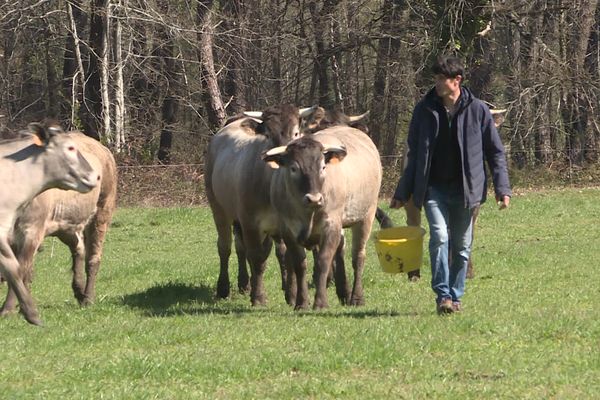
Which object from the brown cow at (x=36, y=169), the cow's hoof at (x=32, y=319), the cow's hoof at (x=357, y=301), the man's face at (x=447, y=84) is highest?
the man's face at (x=447, y=84)

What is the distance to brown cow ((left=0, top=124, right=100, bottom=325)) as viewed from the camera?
1229cm

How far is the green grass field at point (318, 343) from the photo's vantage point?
26.7 feet

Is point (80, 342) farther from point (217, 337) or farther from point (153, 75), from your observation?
point (153, 75)

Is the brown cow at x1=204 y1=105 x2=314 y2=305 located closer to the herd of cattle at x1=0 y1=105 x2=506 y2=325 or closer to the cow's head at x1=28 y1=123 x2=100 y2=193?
the herd of cattle at x1=0 y1=105 x2=506 y2=325

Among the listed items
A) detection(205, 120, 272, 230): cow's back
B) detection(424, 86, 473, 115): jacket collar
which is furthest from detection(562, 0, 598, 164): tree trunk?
detection(424, 86, 473, 115): jacket collar

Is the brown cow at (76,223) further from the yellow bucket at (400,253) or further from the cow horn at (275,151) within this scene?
the yellow bucket at (400,253)

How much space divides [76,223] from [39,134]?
2199 millimetres

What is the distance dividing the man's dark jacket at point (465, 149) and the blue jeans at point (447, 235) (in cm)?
14

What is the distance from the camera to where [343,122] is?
16.9m

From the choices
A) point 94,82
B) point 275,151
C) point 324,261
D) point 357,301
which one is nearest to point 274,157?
point 275,151

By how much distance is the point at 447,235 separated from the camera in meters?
11.2

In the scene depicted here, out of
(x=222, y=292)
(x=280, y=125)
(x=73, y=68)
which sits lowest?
(x=222, y=292)

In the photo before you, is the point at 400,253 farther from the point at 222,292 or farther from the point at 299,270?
the point at 222,292

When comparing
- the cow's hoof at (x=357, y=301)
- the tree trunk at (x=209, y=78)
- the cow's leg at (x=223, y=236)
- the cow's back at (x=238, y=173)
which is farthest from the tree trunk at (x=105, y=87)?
the cow's hoof at (x=357, y=301)
